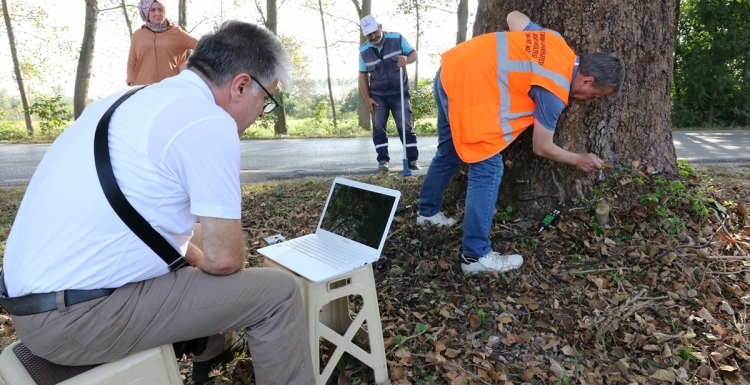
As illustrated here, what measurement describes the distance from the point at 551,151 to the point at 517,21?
3.70 feet

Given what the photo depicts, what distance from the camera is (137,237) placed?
5.36ft

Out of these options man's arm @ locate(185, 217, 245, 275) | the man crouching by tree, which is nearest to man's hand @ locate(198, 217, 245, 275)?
man's arm @ locate(185, 217, 245, 275)

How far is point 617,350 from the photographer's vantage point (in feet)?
8.45

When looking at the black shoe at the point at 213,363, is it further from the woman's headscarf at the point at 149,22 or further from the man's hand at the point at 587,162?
the woman's headscarf at the point at 149,22

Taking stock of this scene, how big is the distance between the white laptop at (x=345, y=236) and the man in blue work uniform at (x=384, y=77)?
3.81 m

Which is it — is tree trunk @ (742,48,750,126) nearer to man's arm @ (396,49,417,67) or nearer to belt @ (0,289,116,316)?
man's arm @ (396,49,417,67)

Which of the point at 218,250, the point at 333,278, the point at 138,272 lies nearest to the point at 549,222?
the point at 333,278

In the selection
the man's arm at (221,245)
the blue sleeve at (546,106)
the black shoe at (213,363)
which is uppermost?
the blue sleeve at (546,106)

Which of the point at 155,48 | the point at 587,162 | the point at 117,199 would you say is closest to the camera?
the point at 117,199

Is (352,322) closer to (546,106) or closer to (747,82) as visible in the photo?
(546,106)

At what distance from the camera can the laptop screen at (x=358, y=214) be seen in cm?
248

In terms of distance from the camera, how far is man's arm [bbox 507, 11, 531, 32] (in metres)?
3.52

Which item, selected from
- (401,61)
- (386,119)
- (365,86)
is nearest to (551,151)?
(401,61)

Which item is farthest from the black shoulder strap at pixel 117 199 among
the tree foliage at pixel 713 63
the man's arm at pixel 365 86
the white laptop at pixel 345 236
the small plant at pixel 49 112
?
the tree foliage at pixel 713 63
